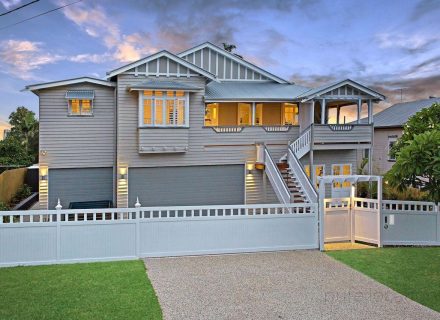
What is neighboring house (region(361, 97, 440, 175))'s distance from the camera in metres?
26.8

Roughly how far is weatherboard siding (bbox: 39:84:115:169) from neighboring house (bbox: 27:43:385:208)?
4cm

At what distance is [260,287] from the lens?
25.7 feet

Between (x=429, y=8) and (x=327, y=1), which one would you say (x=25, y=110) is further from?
(x=429, y=8)

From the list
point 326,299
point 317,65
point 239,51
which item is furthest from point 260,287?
point 239,51

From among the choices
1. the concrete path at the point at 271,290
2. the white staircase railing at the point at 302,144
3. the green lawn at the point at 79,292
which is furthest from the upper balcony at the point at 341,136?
the green lawn at the point at 79,292

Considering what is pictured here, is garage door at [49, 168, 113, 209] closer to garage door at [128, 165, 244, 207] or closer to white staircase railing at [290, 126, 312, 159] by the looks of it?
garage door at [128, 165, 244, 207]

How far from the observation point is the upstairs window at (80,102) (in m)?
15.7

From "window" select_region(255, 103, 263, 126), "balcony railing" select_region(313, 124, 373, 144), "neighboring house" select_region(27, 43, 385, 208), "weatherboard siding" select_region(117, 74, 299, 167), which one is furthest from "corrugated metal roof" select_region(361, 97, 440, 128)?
"weatherboard siding" select_region(117, 74, 299, 167)

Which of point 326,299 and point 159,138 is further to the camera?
point 159,138

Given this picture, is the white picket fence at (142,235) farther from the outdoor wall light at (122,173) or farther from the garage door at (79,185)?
the garage door at (79,185)

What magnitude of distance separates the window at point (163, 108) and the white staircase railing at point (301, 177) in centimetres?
460

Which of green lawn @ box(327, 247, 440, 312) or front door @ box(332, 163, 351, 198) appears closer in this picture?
green lawn @ box(327, 247, 440, 312)

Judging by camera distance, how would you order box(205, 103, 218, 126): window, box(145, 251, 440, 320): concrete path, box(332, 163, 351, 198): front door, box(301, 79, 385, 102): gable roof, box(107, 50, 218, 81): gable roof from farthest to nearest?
box(205, 103, 218, 126): window, box(332, 163, 351, 198): front door, box(301, 79, 385, 102): gable roof, box(107, 50, 218, 81): gable roof, box(145, 251, 440, 320): concrete path

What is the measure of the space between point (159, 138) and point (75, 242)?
7.36m
